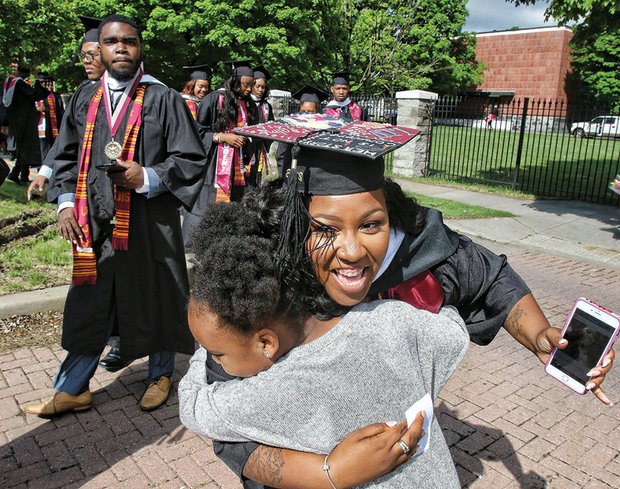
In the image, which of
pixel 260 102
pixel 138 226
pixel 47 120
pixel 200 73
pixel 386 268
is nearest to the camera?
pixel 386 268

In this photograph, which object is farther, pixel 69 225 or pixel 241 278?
pixel 69 225

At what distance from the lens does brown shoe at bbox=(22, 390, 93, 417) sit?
3.47 m

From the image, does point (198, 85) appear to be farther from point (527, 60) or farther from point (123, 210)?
point (527, 60)

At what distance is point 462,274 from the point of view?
1.85 meters

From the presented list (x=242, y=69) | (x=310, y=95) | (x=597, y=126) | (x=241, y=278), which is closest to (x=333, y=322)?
(x=241, y=278)

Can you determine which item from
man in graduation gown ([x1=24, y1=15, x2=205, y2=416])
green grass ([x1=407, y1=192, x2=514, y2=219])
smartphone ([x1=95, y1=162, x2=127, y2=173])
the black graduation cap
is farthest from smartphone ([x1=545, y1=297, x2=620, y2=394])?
the black graduation cap

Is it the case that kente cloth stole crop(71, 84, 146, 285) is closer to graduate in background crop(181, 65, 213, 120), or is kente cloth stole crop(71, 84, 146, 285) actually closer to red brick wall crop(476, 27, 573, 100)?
graduate in background crop(181, 65, 213, 120)

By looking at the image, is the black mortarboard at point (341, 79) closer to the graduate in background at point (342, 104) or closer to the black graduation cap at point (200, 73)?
the graduate in background at point (342, 104)

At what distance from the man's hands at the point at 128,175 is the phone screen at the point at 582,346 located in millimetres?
2413

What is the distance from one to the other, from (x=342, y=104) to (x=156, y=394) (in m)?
7.29

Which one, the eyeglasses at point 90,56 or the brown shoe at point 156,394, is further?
the eyeglasses at point 90,56

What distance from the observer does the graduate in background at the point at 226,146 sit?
6.72 meters

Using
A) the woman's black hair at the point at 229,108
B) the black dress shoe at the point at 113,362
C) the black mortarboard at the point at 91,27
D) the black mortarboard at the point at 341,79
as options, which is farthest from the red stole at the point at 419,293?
the black mortarboard at the point at 341,79

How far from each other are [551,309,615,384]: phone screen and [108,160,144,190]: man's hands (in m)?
2.41
